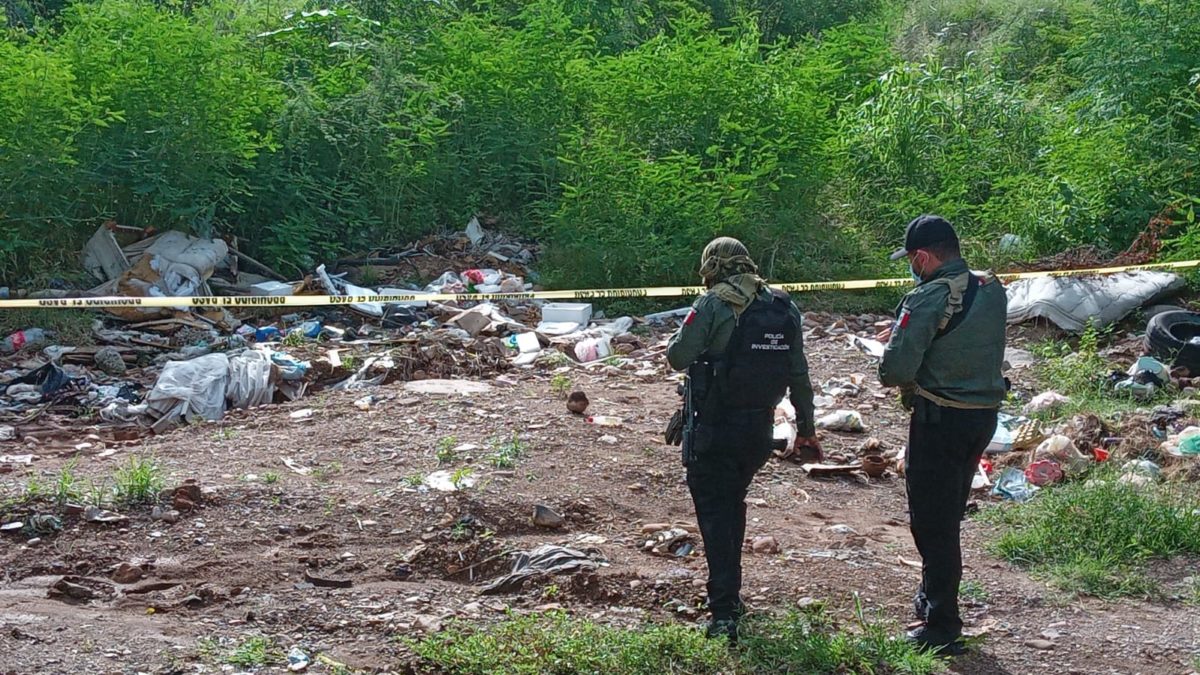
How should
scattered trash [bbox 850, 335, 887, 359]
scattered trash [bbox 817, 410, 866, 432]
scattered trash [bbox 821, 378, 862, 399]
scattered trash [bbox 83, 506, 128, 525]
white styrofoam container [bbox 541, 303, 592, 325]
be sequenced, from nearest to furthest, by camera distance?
1. scattered trash [bbox 83, 506, 128, 525]
2. scattered trash [bbox 817, 410, 866, 432]
3. scattered trash [bbox 821, 378, 862, 399]
4. scattered trash [bbox 850, 335, 887, 359]
5. white styrofoam container [bbox 541, 303, 592, 325]

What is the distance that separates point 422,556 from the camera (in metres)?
5.84

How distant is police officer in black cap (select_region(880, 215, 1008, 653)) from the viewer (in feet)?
15.1

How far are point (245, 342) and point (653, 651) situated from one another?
6435 mm

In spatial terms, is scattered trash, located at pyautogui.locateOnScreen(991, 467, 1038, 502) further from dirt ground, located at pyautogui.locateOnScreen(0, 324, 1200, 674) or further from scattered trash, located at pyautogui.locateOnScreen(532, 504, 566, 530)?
scattered trash, located at pyautogui.locateOnScreen(532, 504, 566, 530)

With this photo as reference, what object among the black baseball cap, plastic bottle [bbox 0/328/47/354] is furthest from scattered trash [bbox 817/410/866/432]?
plastic bottle [bbox 0/328/47/354]

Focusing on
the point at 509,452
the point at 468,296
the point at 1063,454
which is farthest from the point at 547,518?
the point at 468,296

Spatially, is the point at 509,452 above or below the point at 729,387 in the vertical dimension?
below

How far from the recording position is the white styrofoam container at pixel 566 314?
10.8 meters

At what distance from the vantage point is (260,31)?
13.3 meters

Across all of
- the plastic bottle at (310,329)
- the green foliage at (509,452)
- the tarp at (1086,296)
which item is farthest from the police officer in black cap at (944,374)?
the plastic bottle at (310,329)

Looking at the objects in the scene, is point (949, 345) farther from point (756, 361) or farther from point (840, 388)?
point (840, 388)

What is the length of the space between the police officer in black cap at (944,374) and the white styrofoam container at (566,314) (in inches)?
241

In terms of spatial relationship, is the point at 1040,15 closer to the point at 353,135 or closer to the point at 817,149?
the point at 817,149

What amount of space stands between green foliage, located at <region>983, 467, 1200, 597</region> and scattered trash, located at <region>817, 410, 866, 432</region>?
1.89 m
